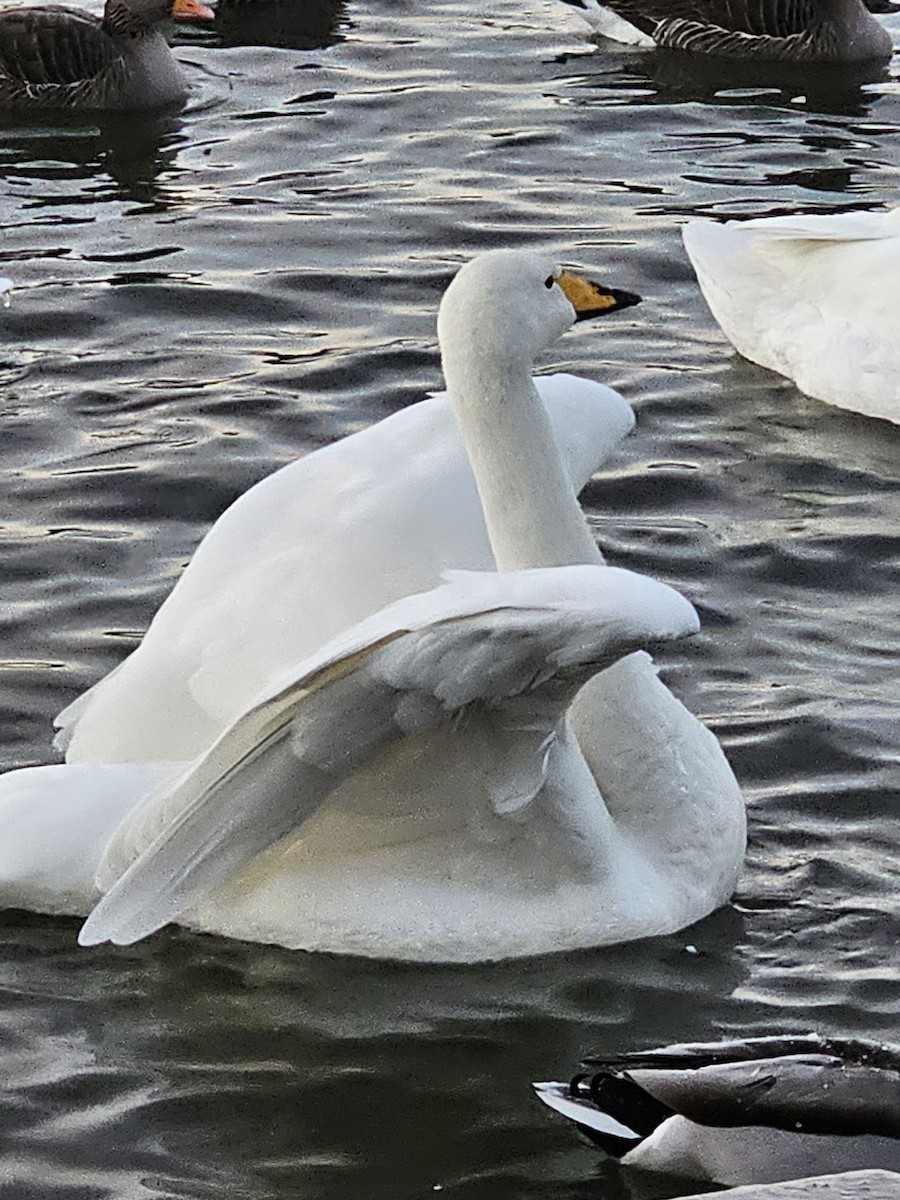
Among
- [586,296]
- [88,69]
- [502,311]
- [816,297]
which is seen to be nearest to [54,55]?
[88,69]

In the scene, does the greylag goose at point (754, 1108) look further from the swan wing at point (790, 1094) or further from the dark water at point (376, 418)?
the dark water at point (376, 418)

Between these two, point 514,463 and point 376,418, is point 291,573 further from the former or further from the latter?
point 376,418

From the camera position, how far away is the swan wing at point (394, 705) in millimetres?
5512

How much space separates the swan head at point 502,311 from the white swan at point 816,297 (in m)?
4.04

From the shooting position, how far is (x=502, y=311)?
21.6 feet

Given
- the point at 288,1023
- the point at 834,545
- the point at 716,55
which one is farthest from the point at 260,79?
the point at 288,1023

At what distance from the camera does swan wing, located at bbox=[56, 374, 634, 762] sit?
22.4ft

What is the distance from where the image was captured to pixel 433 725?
605cm

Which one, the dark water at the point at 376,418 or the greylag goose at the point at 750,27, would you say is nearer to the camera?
the dark water at the point at 376,418

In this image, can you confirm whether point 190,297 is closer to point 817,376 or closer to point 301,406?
point 301,406

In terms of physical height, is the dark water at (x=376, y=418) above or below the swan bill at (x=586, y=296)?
below

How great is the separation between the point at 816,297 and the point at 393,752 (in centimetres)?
521

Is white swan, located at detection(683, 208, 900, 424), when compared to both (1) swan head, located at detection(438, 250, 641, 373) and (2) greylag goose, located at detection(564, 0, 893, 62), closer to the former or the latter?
(1) swan head, located at detection(438, 250, 641, 373)

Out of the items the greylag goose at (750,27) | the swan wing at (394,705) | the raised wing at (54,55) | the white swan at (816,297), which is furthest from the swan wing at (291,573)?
the greylag goose at (750,27)
